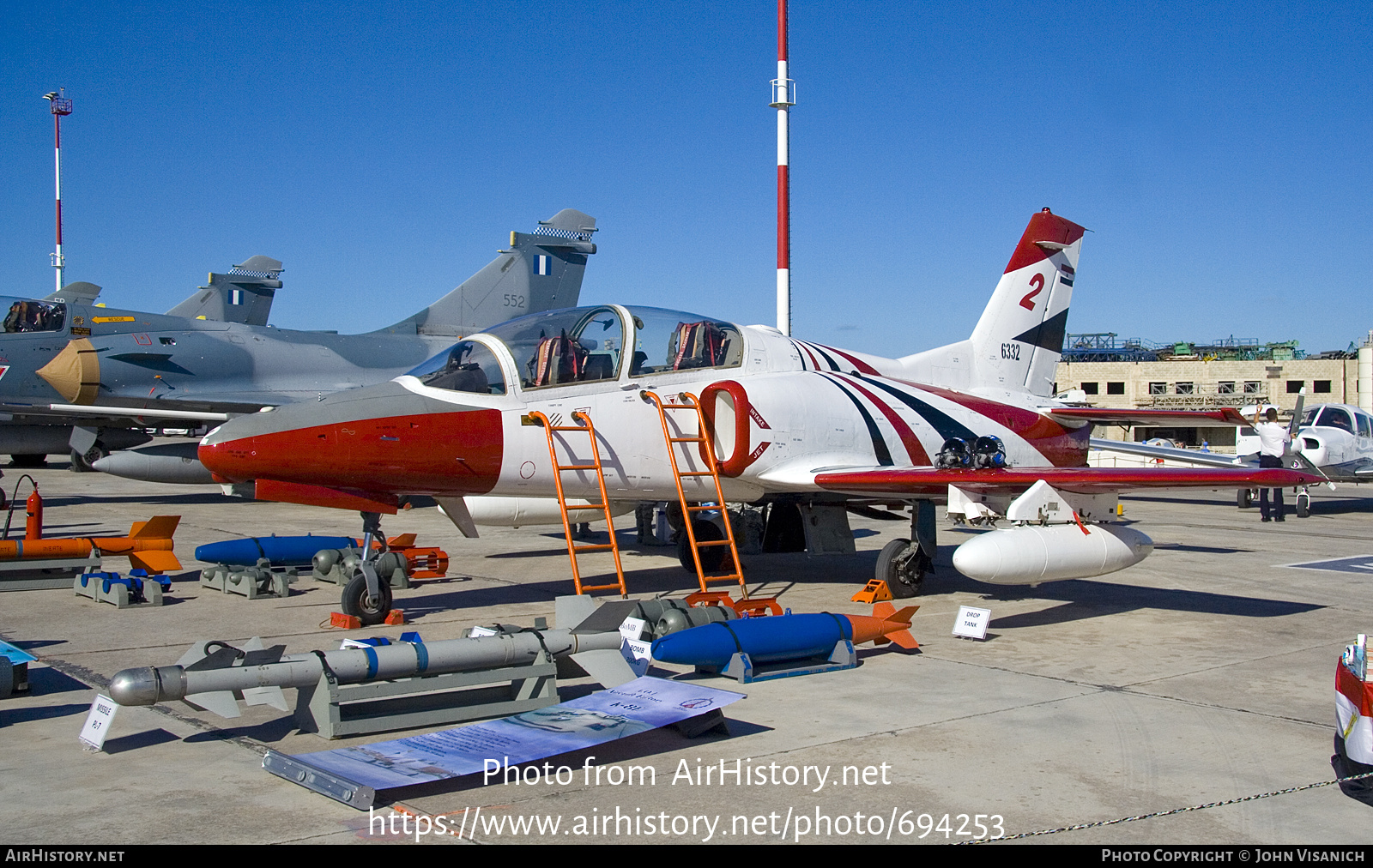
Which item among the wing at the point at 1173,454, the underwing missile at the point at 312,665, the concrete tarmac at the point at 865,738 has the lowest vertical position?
the concrete tarmac at the point at 865,738

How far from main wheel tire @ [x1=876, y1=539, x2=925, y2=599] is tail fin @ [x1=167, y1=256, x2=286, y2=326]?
3198 cm

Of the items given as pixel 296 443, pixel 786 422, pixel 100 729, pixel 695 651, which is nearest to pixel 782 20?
pixel 786 422

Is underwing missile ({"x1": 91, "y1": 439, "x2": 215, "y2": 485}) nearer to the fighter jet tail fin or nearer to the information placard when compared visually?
the fighter jet tail fin

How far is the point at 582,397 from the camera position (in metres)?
8.96

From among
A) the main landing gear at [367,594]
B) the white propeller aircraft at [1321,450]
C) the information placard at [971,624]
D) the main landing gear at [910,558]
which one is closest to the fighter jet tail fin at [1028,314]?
the main landing gear at [910,558]

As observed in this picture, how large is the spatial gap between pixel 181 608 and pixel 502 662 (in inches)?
186

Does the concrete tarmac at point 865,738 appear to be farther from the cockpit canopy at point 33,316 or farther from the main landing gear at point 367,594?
the cockpit canopy at point 33,316

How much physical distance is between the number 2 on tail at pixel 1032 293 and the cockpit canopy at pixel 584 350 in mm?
4900

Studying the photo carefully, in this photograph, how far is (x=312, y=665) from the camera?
5.23m

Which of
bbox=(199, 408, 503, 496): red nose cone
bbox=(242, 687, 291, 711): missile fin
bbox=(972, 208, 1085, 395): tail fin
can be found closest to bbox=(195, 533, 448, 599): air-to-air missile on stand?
bbox=(199, 408, 503, 496): red nose cone

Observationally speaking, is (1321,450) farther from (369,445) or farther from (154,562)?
(154,562)

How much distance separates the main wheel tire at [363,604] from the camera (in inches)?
318

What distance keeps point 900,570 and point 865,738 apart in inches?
188

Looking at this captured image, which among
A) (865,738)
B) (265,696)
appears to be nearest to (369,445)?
(265,696)
